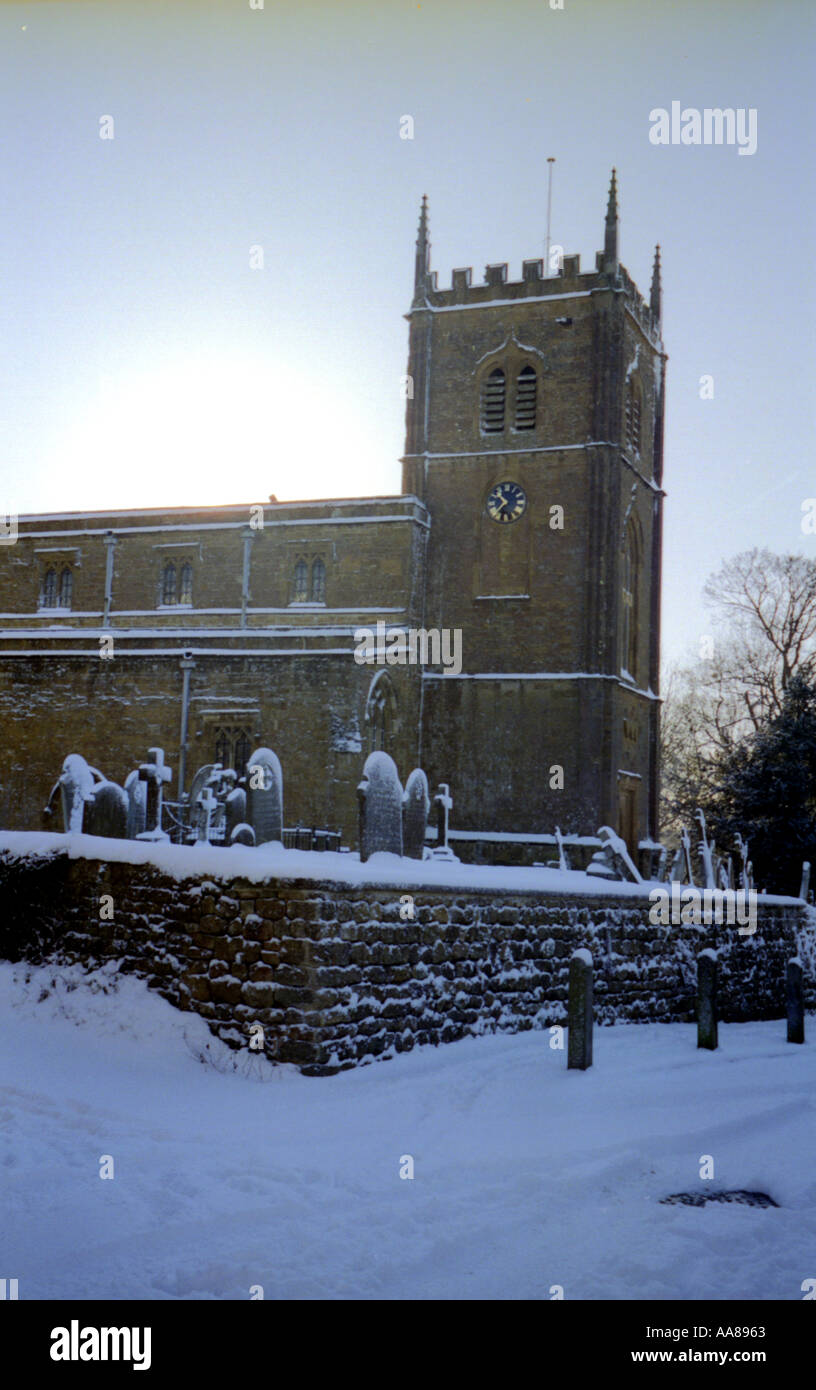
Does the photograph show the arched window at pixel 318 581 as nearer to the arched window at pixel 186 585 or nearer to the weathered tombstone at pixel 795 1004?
the arched window at pixel 186 585

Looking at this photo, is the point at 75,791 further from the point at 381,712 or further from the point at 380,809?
the point at 381,712

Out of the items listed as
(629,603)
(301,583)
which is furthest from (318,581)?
(629,603)

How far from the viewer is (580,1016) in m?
10.3

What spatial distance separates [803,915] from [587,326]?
1628 centimetres

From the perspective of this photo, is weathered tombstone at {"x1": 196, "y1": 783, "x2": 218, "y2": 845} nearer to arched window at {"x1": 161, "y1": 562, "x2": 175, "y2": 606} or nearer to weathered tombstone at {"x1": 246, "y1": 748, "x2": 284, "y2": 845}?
weathered tombstone at {"x1": 246, "y1": 748, "x2": 284, "y2": 845}

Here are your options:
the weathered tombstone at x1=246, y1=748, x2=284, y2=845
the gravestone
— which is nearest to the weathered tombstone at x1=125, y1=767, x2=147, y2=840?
the gravestone

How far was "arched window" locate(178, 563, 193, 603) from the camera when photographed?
33.6 meters

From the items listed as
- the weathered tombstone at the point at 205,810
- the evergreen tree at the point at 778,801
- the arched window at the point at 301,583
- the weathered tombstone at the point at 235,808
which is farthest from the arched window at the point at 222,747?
the weathered tombstone at the point at 235,808

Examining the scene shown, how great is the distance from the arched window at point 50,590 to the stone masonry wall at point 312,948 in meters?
25.0

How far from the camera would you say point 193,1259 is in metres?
5.33

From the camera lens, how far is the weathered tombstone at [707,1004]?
13.1 metres

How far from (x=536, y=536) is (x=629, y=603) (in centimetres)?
374

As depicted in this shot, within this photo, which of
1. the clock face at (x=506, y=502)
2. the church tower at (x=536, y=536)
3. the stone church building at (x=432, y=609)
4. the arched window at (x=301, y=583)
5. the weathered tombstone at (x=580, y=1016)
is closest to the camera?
the weathered tombstone at (x=580, y=1016)
